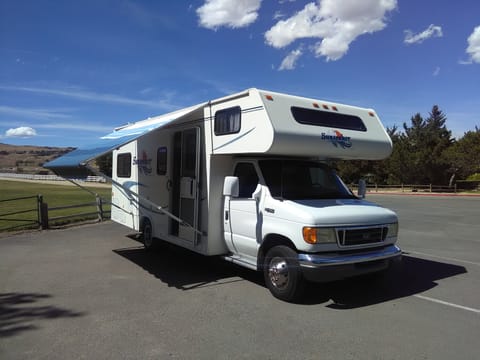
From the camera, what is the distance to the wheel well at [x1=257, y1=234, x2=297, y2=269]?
6.05m

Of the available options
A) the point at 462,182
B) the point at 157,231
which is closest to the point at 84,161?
the point at 157,231

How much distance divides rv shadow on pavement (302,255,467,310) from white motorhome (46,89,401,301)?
0.48 meters

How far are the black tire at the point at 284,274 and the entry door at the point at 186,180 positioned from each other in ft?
6.15

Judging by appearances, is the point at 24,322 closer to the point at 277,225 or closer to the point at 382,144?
the point at 277,225

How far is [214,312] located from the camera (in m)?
5.52

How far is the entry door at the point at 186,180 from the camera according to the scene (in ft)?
25.0

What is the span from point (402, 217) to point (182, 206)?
1202 cm

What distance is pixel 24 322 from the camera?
16.8ft

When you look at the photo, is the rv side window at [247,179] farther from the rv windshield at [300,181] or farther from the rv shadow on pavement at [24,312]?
the rv shadow on pavement at [24,312]

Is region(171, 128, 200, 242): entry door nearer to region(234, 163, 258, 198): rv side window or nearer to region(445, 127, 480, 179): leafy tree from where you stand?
region(234, 163, 258, 198): rv side window

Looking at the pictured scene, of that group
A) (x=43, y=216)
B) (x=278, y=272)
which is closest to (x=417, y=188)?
(x=43, y=216)

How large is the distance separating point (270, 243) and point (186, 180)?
96.2 inches

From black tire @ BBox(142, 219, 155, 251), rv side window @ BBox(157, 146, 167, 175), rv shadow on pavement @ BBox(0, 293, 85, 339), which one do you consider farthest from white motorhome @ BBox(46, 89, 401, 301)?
rv shadow on pavement @ BBox(0, 293, 85, 339)

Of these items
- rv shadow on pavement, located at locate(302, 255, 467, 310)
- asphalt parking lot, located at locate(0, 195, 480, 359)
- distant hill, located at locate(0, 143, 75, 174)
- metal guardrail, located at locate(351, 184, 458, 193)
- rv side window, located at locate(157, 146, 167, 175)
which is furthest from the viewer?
distant hill, located at locate(0, 143, 75, 174)
